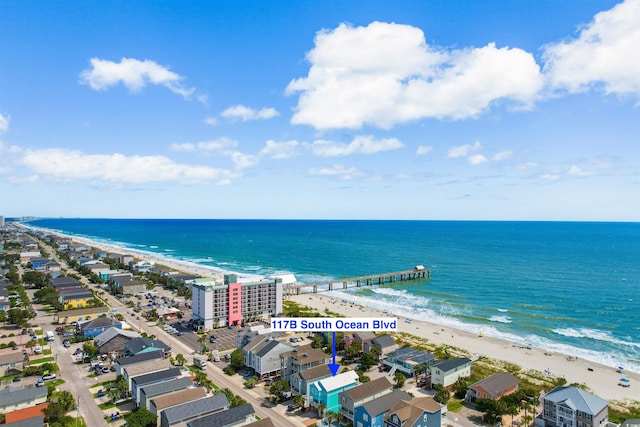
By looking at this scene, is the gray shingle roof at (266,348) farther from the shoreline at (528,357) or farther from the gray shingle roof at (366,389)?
the shoreline at (528,357)

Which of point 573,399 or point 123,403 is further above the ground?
point 573,399

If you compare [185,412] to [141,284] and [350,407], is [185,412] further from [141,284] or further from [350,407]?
[141,284]

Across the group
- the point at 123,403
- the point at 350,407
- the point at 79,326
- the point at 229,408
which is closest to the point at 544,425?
the point at 350,407

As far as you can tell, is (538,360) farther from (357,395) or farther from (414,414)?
(357,395)

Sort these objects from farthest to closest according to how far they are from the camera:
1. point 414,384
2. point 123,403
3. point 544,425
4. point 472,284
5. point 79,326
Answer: point 472,284 < point 79,326 < point 414,384 < point 123,403 < point 544,425

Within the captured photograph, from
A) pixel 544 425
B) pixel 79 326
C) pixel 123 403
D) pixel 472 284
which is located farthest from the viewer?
pixel 472 284

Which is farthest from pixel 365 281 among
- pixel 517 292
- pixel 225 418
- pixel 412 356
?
pixel 225 418
